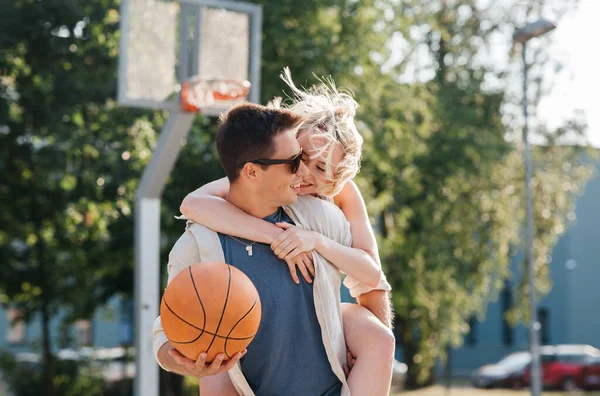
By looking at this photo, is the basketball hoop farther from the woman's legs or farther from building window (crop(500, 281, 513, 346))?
building window (crop(500, 281, 513, 346))

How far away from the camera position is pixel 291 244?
277 centimetres

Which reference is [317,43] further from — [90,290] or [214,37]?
[214,37]

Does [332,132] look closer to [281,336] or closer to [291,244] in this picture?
[291,244]

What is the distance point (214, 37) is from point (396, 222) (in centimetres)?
1359

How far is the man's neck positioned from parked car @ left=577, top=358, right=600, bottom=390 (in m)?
31.6

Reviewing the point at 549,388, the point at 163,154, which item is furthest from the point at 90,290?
the point at 549,388

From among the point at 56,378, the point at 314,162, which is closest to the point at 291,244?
the point at 314,162

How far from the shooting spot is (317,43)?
629 inches

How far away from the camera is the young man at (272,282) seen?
2723 millimetres

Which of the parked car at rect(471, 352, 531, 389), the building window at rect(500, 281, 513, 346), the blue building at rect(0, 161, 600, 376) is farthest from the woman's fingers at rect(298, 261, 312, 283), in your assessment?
the building window at rect(500, 281, 513, 346)

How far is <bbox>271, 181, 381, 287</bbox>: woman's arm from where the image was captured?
2.78 m

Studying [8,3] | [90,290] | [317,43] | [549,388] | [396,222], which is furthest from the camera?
[549,388]

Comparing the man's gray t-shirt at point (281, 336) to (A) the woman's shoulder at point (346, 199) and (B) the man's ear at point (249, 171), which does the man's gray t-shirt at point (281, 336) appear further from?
(A) the woman's shoulder at point (346, 199)

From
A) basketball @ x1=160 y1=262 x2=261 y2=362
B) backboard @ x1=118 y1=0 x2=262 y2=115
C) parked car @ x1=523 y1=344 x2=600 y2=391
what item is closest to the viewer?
basketball @ x1=160 y1=262 x2=261 y2=362
